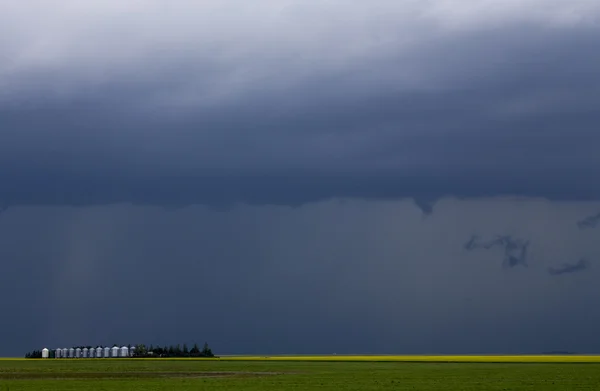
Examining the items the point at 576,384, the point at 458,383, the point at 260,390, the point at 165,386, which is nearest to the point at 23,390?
the point at 165,386

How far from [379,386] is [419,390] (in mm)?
6290

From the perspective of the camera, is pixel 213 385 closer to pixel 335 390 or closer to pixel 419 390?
pixel 335 390

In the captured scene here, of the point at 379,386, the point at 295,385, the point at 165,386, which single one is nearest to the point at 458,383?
the point at 379,386

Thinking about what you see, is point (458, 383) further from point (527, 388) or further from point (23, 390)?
point (23, 390)

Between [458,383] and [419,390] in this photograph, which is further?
[458,383]

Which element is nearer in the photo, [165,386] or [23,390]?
[23,390]

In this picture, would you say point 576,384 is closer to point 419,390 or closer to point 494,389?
point 494,389

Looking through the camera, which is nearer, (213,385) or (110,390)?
(110,390)

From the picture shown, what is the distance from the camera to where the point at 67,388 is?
2992 inches

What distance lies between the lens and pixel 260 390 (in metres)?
71.8

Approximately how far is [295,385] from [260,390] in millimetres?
8572

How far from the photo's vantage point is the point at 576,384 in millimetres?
79562

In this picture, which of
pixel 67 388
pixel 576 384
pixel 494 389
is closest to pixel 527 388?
pixel 494 389

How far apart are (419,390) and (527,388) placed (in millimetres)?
9550
